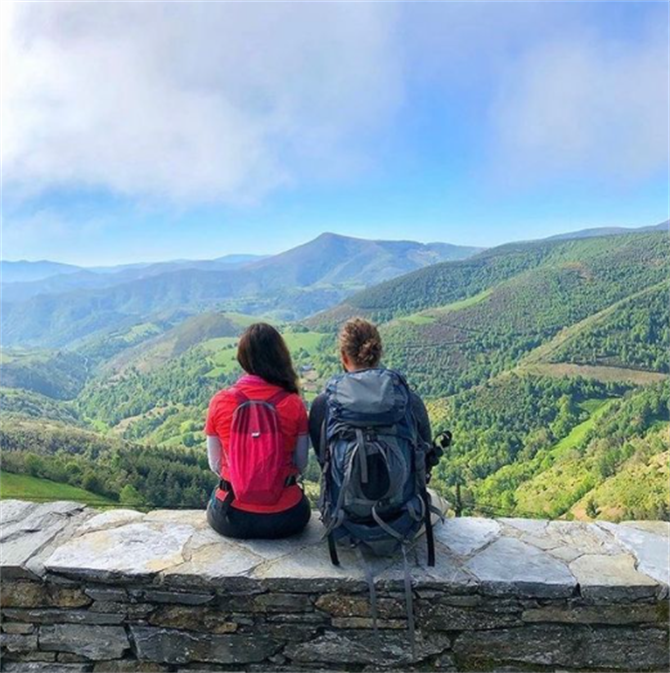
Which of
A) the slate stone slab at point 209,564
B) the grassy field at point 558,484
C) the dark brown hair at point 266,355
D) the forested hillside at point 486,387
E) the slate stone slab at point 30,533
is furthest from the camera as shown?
the grassy field at point 558,484

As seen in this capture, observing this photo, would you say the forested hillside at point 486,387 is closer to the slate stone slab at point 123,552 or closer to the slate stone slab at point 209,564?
the slate stone slab at point 209,564

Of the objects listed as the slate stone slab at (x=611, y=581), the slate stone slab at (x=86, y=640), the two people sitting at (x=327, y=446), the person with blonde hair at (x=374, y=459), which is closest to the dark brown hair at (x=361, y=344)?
the two people sitting at (x=327, y=446)

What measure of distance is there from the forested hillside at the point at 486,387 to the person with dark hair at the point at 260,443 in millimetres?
341

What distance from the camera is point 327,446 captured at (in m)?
2.69

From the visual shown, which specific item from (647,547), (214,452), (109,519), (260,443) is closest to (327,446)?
(260,443)

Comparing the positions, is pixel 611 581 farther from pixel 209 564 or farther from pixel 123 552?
pixel 123 552

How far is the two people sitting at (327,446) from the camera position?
2.58 meters

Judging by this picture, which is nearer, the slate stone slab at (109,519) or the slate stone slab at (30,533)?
the slate stone slab at (30,533)

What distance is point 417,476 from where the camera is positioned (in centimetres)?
269

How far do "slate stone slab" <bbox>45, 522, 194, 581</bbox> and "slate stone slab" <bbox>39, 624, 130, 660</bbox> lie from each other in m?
0.30

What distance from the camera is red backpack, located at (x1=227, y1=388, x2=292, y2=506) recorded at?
2773 mm

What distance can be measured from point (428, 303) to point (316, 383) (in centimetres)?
8809

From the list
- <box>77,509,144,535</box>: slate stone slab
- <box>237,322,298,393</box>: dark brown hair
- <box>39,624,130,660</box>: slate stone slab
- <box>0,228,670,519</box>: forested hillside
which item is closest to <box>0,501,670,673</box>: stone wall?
<box>39,624,130,660</box>: slate stone slab

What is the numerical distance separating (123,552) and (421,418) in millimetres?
1783
